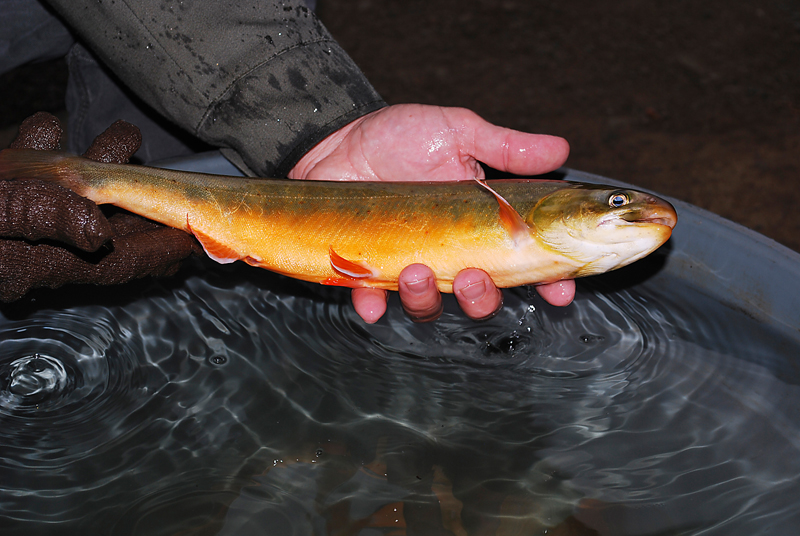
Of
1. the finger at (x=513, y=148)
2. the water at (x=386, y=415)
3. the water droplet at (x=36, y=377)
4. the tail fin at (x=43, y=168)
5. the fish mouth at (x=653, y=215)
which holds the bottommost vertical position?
the water at (x=386, y=415)

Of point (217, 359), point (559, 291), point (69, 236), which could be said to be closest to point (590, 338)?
point (559, 291)

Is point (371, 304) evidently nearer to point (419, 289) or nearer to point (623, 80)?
point (419, 289)

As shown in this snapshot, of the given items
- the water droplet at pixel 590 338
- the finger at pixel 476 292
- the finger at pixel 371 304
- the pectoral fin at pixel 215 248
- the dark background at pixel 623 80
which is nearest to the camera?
the finger at pixel 476 292

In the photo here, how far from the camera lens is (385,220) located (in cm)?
241

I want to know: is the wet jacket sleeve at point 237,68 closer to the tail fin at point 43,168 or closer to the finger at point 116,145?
the finger at point 116,145

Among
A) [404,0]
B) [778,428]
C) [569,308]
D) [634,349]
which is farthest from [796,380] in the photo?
[404,0]

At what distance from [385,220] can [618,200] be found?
0.85 m

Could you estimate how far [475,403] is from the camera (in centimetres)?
281

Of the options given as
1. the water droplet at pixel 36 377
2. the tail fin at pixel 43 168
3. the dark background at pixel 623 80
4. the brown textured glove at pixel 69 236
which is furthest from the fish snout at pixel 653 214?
the dark background at pixel 623 80

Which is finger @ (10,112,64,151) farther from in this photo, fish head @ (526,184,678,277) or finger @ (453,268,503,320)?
fish head @ (526,184,678,277)

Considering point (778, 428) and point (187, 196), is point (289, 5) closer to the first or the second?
point (187, 196)

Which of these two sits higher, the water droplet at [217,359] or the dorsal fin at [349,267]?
the dorsal fin at [349,267]

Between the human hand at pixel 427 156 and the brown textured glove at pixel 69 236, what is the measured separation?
2.75 feet

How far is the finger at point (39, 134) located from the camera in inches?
101
